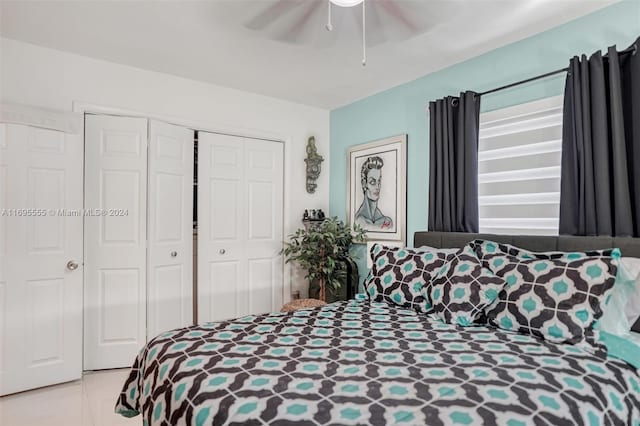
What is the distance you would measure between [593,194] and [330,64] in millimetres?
2125

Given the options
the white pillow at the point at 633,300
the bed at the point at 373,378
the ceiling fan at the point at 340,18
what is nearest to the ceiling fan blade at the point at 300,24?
the ceiling fan at the point at 340,18

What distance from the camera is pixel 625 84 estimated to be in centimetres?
218

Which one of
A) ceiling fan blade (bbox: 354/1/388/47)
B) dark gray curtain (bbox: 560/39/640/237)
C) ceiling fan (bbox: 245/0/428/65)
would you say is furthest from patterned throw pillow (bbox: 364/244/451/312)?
ceiling fan blade (bbox: 354/1/388/47)

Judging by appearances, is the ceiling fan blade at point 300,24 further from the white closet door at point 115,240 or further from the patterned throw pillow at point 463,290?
the patterned throw pillow at point 463,290

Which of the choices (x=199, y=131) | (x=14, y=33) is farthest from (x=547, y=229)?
(x=14, y=33)

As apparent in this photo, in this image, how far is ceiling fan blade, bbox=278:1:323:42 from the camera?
225 cm

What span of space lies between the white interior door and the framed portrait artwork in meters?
0.80

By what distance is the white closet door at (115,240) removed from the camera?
3090 mm

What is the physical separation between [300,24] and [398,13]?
0.62 meters

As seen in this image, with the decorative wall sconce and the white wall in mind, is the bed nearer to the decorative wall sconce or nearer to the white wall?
the white wall

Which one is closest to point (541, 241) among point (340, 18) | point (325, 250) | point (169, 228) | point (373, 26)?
point (373, 26)

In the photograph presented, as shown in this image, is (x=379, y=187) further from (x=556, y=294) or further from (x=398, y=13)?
(x=556, y=294)

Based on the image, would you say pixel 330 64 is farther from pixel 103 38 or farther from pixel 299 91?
pixel 103 38

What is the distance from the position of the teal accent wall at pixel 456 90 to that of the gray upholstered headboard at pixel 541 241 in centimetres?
36
